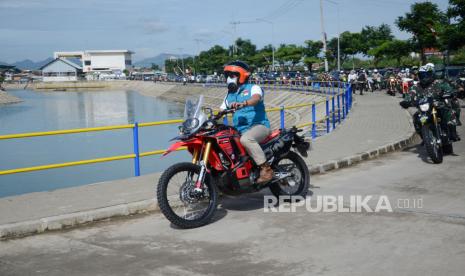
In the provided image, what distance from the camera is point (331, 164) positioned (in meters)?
9.88

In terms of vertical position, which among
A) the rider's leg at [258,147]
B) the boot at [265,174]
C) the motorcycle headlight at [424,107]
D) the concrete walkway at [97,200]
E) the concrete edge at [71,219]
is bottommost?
the concrete edge at [71,219]

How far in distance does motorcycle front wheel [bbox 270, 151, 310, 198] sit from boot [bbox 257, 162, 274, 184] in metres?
0.50

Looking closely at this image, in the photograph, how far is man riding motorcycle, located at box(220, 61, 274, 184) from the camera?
6785 mm

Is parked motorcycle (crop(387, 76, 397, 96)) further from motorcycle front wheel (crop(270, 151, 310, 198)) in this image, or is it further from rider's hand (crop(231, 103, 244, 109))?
rider's hand (crop(231, 103, 244, 109))

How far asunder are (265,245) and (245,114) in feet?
6.78

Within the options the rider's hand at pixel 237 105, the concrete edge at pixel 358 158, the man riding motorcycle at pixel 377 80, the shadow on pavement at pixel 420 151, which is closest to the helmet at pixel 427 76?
the shadow on pavement at pixel 420 151

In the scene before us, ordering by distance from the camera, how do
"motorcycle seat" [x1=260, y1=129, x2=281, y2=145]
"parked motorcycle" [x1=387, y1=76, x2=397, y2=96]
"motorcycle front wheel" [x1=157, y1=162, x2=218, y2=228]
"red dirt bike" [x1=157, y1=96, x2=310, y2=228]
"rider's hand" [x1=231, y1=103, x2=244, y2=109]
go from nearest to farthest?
"motorcycle front wheel" [x1=157, y1=162, x2=218, y2=228] < "red dirt bike" [x1=157, y1=96, x2=310, y2=228] < "rider's hand" [x1=231, y1=103, x2=244, y2=109] < "motorcycle seat" [x1=260, y1=129, x2=281, y2=145] < "parked motorcycle" [x1=387, y1=76, x2=397, y2=96]

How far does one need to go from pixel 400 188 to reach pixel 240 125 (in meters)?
2.58

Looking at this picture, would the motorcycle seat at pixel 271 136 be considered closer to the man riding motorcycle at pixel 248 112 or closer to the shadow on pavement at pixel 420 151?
the man riding motorcycle at pixel 248 112

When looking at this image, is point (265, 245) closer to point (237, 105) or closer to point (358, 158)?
point (237, 105)

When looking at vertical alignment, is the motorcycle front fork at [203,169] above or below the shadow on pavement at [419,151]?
above

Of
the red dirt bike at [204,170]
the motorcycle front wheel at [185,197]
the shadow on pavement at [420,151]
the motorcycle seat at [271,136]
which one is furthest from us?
the shadow on pavement at [420,151]

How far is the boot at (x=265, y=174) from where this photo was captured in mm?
6953

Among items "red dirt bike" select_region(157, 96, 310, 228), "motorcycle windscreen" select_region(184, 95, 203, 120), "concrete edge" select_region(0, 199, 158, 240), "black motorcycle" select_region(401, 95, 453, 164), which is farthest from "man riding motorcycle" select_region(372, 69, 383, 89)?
"motorcycle windscreen" select_region(184, 95, 203, 120)
